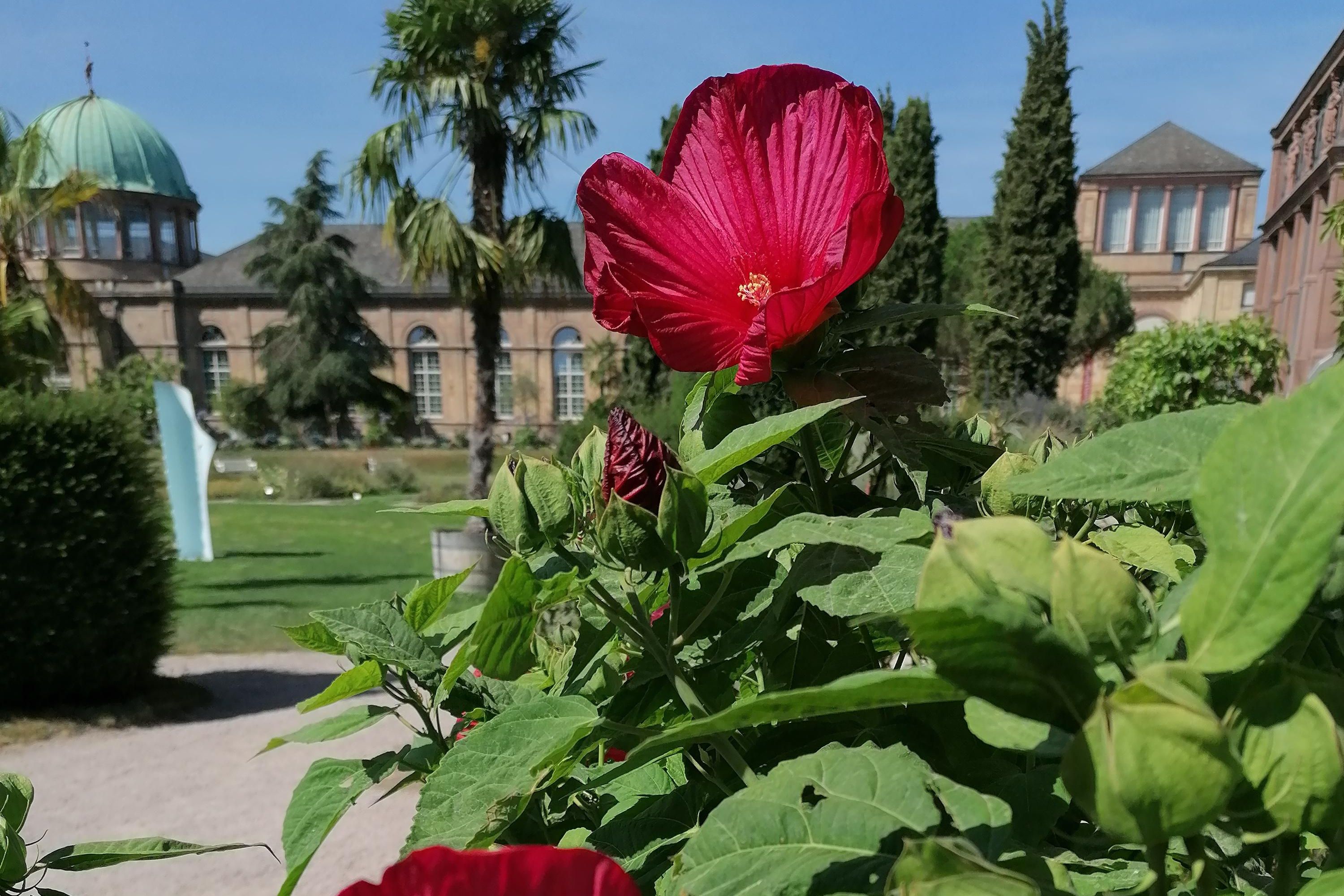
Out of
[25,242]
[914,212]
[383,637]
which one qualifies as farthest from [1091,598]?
A: [914,212]

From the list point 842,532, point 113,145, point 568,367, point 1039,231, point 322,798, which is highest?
point 113,145

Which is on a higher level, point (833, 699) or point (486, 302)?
point (486, 302)

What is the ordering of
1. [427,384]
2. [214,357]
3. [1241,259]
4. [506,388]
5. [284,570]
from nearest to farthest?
[284,570], [1241,259], [506,388], [214,357], [427,384]

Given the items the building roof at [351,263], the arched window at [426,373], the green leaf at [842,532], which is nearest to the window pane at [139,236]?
the building roof at [351,263]

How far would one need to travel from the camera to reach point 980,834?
0.29 meters

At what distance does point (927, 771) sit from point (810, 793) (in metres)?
0.08

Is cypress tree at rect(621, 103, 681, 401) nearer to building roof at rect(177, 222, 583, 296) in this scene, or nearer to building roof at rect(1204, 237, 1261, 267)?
building roof at rect(177, 222, 583, 296)

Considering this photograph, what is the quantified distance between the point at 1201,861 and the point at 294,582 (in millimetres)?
8963

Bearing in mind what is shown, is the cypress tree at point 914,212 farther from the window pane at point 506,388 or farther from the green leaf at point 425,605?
the window pane at point 506,388

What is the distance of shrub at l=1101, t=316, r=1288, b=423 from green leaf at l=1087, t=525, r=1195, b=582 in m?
9.71

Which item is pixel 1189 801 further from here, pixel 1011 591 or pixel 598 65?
pixel 598 65

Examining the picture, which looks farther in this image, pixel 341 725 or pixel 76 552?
pixel 76 552

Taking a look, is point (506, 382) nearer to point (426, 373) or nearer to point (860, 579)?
point (426, 373)

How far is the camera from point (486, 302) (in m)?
8.80
